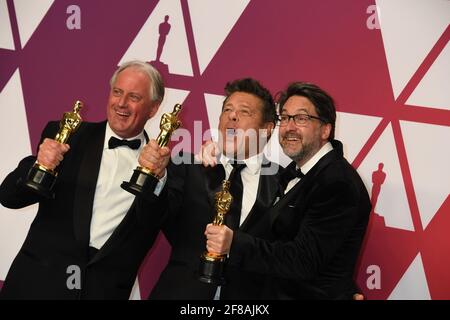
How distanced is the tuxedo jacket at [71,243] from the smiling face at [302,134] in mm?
723

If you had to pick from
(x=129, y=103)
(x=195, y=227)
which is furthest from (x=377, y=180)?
(x=129, y=103)

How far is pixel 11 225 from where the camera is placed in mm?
3783

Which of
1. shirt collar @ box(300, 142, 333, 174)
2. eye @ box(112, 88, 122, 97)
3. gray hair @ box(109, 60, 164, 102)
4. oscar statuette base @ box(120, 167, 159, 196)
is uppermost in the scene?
gray hair @ box(109, 60, 164, 102)

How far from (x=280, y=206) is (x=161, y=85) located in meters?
0.96

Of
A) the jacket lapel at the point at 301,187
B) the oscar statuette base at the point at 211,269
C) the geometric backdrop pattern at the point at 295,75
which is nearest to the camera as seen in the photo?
the oscar statuette base at the point at 211,269

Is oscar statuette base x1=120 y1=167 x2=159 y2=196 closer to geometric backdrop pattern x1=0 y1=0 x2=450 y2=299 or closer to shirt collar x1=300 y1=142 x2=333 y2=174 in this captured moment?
shirt collar x1=300 y1=142 x2=333 y2=174

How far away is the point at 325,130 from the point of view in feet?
9.44

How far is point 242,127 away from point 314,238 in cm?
76

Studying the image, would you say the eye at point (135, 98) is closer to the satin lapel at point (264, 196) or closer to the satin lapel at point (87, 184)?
the satin lapel at point (87, 184)

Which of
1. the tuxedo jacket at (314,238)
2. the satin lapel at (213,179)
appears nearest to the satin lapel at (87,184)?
the satin lapel at (213,179)

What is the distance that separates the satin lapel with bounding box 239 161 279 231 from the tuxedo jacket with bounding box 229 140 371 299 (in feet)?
0.26

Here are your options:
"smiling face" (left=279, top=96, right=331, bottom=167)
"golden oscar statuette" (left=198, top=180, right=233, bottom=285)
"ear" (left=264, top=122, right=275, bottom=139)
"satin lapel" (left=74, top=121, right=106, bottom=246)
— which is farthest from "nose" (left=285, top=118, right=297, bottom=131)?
"satin lapel" (left=74, top=121, right=106, bottom=246)

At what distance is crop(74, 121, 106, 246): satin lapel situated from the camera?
274 centimetres

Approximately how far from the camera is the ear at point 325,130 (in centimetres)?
287
